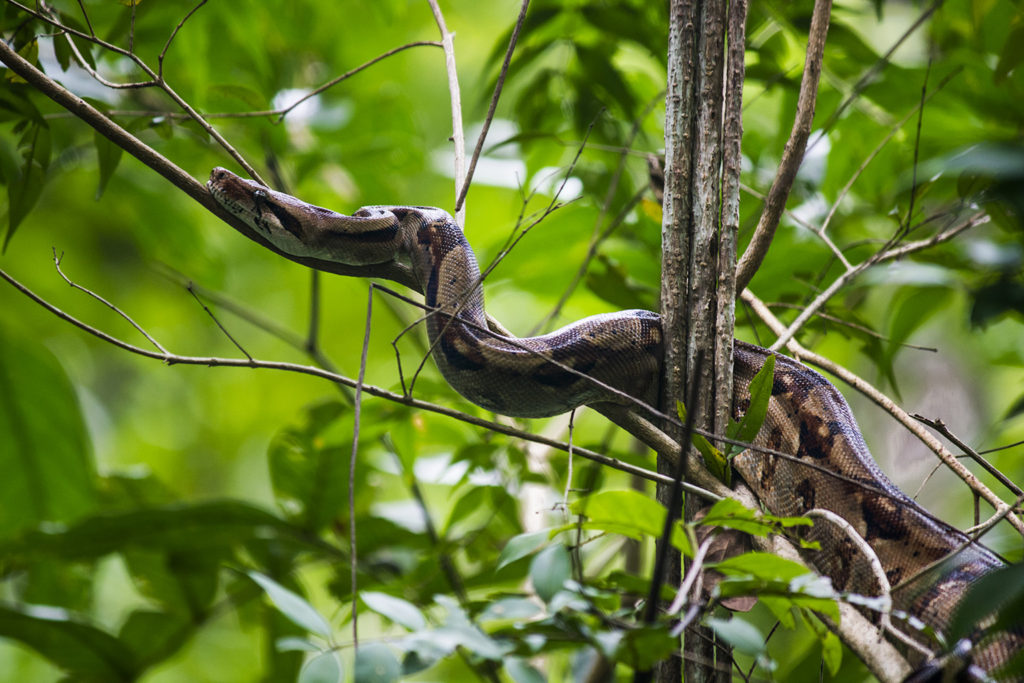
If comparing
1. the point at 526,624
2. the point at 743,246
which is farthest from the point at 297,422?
the point at 526,624

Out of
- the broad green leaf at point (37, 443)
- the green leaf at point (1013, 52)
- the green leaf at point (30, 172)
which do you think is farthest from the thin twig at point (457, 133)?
the broad green leaf at point (37, 443)

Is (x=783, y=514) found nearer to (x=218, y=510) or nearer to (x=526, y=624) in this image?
(x=526, y=624)

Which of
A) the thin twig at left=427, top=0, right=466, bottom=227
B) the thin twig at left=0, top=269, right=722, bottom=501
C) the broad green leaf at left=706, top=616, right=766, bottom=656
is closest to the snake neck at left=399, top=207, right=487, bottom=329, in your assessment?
the thin twig at left=427, top=0, right=466, bottom=227

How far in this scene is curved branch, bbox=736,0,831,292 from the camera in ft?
7.48

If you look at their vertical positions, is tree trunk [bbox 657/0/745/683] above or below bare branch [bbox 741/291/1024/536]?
above

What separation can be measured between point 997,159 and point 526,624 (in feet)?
3.55

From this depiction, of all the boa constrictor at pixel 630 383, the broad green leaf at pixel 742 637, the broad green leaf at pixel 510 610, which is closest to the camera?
the broad green leaf at pixel 742 637

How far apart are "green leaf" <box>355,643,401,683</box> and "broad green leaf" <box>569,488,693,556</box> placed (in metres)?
0.44

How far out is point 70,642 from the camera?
336cm

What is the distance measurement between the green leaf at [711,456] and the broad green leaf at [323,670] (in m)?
1.16

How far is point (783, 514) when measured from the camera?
2.61 meters

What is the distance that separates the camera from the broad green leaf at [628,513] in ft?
4.68

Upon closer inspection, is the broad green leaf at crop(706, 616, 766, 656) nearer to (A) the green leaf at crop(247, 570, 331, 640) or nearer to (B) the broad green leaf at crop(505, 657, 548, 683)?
(B) the broad green leaf at crop(505, 657, 548, 683)

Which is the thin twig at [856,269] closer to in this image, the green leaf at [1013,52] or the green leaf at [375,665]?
the green leaf at [1013,52]
